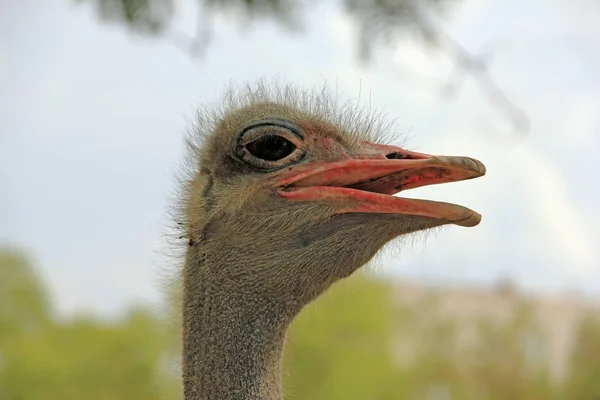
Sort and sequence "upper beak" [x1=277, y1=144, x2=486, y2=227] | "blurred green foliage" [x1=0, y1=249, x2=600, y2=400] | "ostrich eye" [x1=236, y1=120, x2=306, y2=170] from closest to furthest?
"upper beak" [x1=277, y1=144, x2=486, y2=227]
"ostrich eye" [x1=236, y1=120, x2=306, y2=170]
"blurred green foliage" [x1=0, y1=249, x2=600, y2=400]

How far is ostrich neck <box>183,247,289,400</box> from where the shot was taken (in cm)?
171

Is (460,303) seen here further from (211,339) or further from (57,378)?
(211,339)

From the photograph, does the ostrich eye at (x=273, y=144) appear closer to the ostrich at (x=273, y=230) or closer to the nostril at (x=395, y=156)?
the ostrich at (x=273, y=230)

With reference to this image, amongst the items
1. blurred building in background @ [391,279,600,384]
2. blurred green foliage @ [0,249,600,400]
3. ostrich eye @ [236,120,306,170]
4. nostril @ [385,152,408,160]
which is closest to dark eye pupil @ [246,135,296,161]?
ostrich eye @ [236,120,306,170]

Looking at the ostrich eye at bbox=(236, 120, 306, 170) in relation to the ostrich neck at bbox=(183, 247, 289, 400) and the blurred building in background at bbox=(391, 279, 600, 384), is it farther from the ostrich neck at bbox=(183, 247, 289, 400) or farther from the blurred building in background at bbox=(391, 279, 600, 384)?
the blurred building in background at bbox=(391, 279, 600, 384)

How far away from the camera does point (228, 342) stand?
1.74 meters

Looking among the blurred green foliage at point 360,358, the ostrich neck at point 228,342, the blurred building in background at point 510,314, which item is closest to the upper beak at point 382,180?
the ostrich neck at point 228,342

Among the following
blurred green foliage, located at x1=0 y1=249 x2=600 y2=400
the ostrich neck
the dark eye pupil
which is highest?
blurred green foliage, located at x1=0 y1=249 x2=600 y2=400

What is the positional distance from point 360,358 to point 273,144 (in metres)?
13.8

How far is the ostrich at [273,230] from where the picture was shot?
1.70 metres

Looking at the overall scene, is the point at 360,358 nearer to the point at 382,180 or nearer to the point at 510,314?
the point at 510,314

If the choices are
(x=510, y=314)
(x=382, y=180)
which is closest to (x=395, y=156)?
(x=382, y=180)

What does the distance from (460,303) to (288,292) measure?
21.7m

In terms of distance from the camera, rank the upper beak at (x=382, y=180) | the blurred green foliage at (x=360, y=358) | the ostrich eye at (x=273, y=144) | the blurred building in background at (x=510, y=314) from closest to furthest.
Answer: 1. the upper beak at (x=382, y=180)
2. the ostrich eye at (x=273, y=144)
3. the blurred green foliage at (x=360, y=358)
4. the blurred building in background at (x=510, y=314)
